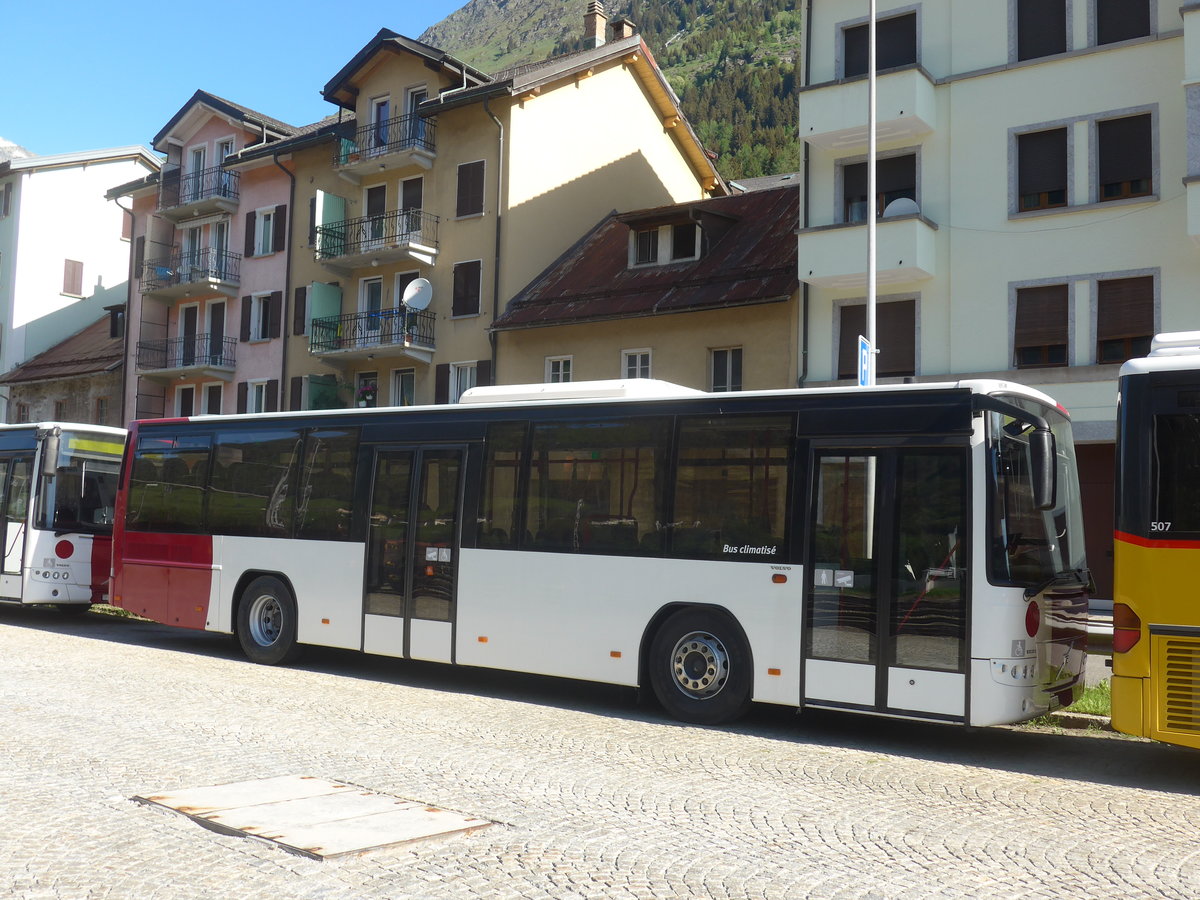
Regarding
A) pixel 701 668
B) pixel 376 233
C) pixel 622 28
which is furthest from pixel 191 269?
pixel 701 668

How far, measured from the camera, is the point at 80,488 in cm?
1905

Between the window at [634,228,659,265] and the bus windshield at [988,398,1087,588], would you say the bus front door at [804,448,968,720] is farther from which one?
the window at [634,228,659,265]

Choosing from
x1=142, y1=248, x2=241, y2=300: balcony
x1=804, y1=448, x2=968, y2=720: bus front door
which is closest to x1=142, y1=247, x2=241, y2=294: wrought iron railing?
x1=142, y1=248, x2=241, y2=300: balcony

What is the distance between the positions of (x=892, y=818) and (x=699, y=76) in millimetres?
161853

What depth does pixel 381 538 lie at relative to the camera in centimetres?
1349

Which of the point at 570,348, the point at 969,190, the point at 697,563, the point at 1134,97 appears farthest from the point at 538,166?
the point at 697,563

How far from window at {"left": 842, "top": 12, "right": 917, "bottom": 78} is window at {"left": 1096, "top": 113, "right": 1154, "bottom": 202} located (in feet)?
13.5

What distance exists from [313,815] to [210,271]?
118 ft

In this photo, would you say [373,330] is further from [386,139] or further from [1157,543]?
[1157,543]

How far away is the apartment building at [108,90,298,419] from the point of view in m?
39.0

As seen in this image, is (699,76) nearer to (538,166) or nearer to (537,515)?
(538,166)

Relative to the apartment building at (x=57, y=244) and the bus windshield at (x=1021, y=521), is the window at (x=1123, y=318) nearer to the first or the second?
the bus windshield at (x=1021, y=521)

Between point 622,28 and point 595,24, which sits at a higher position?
point 595,24

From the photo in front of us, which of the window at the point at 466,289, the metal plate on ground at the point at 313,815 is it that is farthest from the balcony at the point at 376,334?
the metal plate on ground at the point at 313,815
